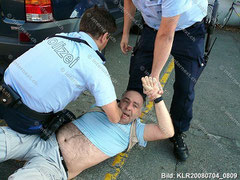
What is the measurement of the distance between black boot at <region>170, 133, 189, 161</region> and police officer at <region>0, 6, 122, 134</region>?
934mm

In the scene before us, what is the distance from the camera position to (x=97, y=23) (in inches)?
76.3

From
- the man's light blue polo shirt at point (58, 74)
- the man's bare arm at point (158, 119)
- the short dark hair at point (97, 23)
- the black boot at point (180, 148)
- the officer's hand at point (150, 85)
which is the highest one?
the short dark hair at point (97, 23)

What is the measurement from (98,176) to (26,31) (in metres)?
1.64

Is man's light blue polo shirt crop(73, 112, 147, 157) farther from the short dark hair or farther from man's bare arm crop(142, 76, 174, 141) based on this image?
the short dark hair

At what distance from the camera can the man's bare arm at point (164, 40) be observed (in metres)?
1.70

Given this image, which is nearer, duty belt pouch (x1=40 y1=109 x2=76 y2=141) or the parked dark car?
duty belt pouch (x1=40 y1=109 x2=76 y2=141)

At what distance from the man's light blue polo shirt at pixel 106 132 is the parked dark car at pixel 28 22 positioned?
3.70 feet

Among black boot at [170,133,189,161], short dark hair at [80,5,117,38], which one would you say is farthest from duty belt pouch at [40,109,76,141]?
black boot at [170,133,189,161]

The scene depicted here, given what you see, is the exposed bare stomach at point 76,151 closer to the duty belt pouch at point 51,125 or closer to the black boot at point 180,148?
the duty belt pouch at point 51,125

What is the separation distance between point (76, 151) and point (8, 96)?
0.66 meters

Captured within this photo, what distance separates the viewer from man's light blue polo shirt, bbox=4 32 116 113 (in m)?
1.70

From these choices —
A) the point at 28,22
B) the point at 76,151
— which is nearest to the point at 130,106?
the point at 76,151

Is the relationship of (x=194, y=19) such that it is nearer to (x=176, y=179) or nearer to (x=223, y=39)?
(x=176, y=179)

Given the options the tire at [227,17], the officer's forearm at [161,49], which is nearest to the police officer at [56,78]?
the officer's forearm at [161,49]
